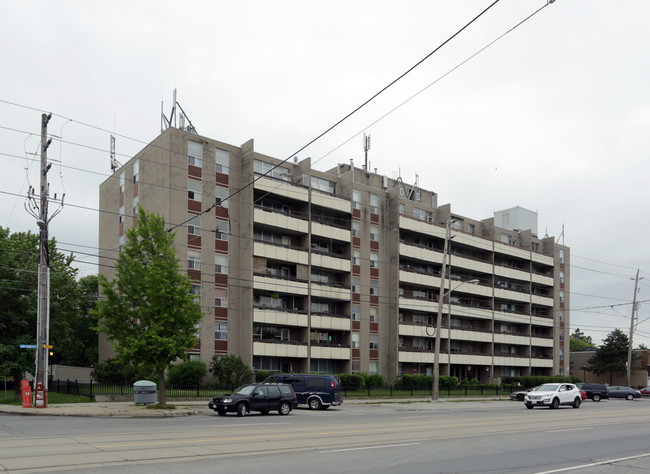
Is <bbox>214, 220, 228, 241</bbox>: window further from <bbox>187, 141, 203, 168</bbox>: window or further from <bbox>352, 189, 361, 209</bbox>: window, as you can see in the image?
<bbox>352, 189, 361, 209</bbox>: window

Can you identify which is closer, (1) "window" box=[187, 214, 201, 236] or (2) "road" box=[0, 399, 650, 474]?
(2) "road" box=[0, 399, 650, 474]

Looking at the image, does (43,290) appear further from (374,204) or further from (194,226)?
(374,204)

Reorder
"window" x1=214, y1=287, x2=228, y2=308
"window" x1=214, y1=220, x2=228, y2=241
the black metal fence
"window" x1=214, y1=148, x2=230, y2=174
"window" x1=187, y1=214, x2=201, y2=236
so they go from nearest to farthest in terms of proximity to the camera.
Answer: the black metal fence
"window" x1=187, y1=214, x2=201, y2=236
"window" x1=214, y1=287, x2=228, y2=308
"window" x1=214, y1=220, x2=228, y2=241
"window" x1=214, y1=148, x2=230, y2=174

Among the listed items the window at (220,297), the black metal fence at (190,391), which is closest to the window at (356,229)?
the black metal fence at (190,391)

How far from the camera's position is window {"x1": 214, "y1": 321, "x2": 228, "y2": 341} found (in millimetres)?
49656

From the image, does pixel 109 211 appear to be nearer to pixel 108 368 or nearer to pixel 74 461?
pixel 108 368

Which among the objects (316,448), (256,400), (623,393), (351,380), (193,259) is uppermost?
(193,259)

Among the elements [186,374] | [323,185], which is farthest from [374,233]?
[186,374]

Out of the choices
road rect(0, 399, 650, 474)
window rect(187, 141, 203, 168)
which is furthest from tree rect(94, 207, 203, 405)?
window rect(187, 141, 203, 168)

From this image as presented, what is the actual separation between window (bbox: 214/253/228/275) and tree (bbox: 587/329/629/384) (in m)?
59.6

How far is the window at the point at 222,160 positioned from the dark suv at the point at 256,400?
26469mm

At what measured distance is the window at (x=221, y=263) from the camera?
50156mm

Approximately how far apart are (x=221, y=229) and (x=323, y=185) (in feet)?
44.4

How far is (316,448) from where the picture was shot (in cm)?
1477
